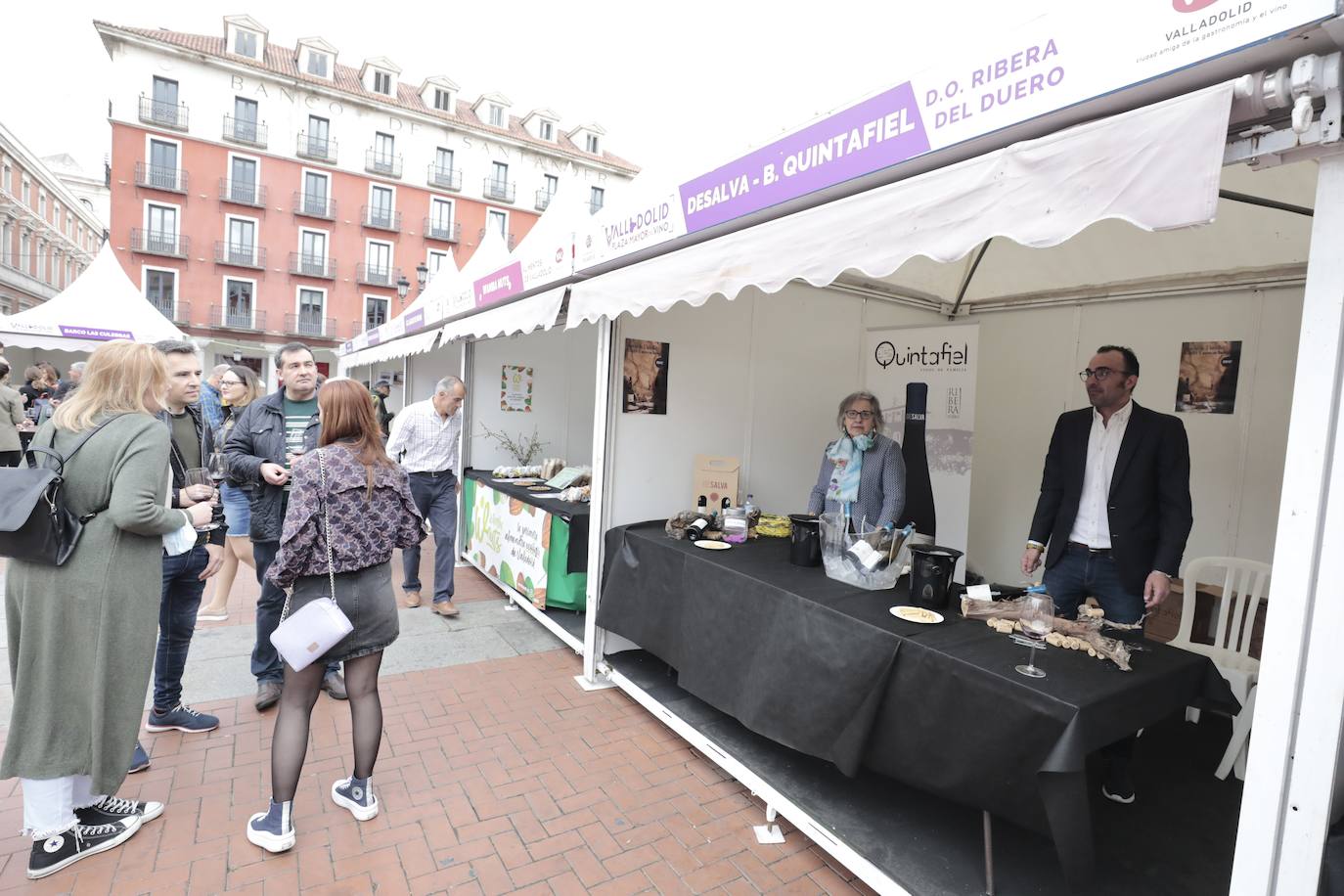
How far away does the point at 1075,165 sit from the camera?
144 cm

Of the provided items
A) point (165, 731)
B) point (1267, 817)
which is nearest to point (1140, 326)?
point (1267, 817)

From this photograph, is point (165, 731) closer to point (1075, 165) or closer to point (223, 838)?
point (223, 838)

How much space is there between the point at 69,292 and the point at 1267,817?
43.7ft

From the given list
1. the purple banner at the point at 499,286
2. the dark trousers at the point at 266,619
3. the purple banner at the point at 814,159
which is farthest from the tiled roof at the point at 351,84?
the purple banner at the point at 814,159

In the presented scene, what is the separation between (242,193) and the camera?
24922 mm

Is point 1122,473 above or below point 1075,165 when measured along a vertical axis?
below

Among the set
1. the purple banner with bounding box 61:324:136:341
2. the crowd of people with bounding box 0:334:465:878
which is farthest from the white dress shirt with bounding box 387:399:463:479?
the purple banner with bounding box 61:324:136:341

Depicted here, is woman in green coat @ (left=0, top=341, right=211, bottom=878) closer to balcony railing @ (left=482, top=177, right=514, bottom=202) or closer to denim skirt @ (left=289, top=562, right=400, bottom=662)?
denim skirt @ (left=289, top=562, right=400, bottom=662)

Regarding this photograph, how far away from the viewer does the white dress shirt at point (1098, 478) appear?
2.67 metres

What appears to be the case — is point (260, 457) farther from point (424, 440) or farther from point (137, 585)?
point (424, 440)

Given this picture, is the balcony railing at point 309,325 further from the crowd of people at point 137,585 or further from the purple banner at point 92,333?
the crowd of people at point 137,585

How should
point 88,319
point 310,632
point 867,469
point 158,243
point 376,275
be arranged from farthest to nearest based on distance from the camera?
point 376,275
point 158,243
point 88,319
point 867,469
point 310,632

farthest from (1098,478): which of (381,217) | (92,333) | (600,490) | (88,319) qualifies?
(381,217)

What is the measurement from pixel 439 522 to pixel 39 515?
298 cm
